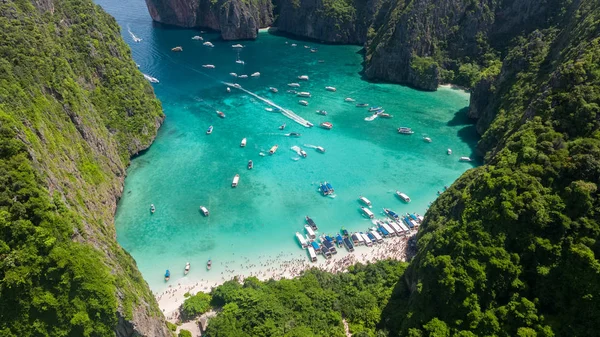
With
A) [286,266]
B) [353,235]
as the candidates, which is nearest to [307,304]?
[286,266]

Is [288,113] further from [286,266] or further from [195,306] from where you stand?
[195,306]

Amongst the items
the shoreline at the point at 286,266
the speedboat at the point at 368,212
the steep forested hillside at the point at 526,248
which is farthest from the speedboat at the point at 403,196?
the steep forested hillside at the point at 526,248

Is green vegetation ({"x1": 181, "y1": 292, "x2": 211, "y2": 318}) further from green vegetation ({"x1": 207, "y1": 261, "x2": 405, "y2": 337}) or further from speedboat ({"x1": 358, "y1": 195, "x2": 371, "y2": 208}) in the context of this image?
speedboat ({"x1": 358, "y1": 195, "x2": 371, "y2": 208})

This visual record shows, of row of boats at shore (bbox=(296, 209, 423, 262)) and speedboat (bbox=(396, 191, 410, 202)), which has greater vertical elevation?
speedboat (bbox=(396, 191, 410, 202))

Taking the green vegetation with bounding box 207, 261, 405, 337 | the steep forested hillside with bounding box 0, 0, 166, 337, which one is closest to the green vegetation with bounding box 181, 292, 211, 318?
the green vegetation with bounding box 207, 261, 405, 337

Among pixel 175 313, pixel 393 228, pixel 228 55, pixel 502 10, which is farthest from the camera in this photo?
pixel 228 55

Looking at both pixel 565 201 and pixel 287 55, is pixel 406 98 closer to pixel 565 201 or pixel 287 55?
pixel 287 55

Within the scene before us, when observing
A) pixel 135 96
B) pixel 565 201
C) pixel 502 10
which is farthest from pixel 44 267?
pixel 502 10
